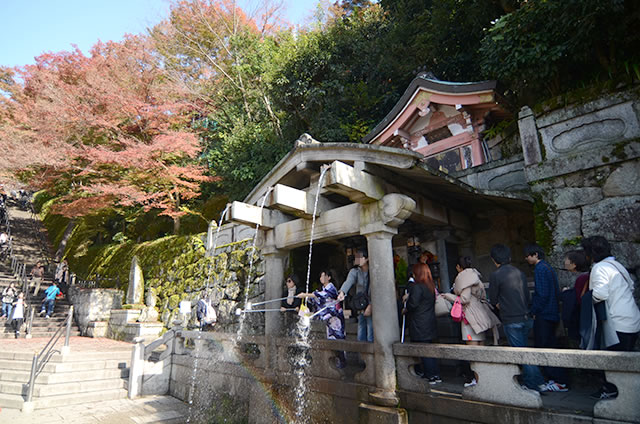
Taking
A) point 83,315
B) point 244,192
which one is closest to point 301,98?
point 244,192

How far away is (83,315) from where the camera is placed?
17.2 metres

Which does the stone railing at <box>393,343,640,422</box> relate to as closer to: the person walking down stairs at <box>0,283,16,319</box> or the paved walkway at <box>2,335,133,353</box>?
the paved walkway at <box>2,335,133,353</box>

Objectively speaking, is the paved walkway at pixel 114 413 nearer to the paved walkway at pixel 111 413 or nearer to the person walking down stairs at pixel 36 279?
the paved walkway at pixel 111 413

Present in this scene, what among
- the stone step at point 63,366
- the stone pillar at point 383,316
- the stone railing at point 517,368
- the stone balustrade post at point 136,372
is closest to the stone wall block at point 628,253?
the stone railing at point 517,368

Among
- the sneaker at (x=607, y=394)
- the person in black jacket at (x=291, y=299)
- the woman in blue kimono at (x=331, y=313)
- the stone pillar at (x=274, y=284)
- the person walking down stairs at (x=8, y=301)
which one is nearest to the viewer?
the sneaker at (x=607, y=394)

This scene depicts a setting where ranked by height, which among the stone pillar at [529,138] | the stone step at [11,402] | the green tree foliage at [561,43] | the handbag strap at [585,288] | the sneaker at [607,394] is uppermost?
the green tree foliage at [561,43]

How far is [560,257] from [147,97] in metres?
20.4

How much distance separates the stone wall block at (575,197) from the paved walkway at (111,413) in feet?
28.6

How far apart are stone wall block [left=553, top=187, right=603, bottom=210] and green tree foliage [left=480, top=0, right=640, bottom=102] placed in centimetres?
219

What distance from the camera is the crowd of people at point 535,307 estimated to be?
13.1 ft

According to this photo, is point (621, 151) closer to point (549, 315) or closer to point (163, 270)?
point (549, 315)

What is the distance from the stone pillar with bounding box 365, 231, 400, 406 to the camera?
17.0ft

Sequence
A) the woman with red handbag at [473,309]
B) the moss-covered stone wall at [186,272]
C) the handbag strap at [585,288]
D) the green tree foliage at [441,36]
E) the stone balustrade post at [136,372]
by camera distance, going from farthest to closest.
A: the moss-covered stone wall at [186,272] → the green tree foliage at [441,36] → the stone balustrade post at [136,372] → the woman with red handbag at [473,309] → the handbag strap at [585,288]

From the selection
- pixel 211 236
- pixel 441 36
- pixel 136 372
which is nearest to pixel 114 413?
pixel 136 372
